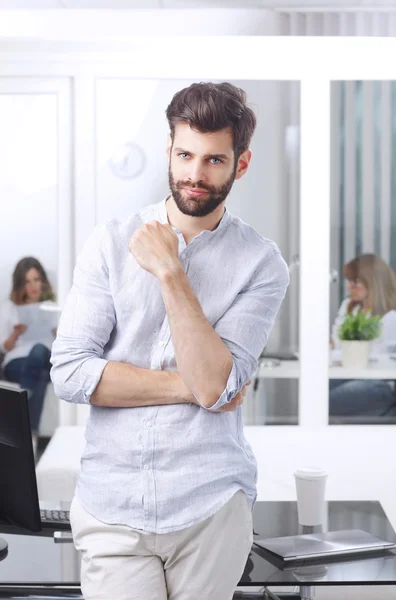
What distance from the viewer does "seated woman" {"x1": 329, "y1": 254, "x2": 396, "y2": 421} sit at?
450 cm

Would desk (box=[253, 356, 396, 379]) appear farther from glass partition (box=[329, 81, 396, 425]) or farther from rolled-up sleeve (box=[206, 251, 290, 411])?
rolled-up sleeve (box=[206, 251, 290, 411])

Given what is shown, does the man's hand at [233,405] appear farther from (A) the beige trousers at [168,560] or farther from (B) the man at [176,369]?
(A) the beige trousers at [168,560]

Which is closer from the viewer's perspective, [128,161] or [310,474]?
[310,474]

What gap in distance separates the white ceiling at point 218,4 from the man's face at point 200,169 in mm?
3474

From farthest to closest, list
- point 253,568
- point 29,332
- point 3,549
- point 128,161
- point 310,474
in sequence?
point 29,332 < point 128,161 < point 310,474 < point 3,549 < point 253,568

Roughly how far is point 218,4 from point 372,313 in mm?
2031

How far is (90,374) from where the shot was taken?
154cm

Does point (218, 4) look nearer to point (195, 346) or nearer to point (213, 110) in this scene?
Answer: point (213, 110)

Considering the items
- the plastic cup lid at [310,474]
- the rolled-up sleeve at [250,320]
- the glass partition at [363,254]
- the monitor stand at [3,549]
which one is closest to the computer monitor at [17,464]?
the monitor stand at [3,549]

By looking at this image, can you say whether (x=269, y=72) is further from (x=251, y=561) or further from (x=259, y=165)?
(x=251, y=561)

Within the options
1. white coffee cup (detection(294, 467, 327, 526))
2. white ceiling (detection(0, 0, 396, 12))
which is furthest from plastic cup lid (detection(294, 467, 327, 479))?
white ceiling (detection(0, 0, 396, 12))

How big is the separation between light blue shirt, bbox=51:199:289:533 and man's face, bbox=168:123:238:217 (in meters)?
0.08

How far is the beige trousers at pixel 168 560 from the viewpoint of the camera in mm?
1438

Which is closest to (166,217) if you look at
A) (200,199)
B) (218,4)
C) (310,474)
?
(200,199)
